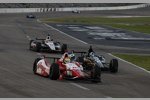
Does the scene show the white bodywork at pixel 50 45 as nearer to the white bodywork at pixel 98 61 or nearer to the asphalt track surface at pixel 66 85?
the asphalt track surface at pixel 66 85

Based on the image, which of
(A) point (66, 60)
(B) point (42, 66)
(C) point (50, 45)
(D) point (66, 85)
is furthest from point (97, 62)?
(C) point (50, 45)

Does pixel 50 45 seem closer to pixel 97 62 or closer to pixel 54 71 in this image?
pixel 97 62

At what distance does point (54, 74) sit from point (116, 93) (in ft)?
11.9

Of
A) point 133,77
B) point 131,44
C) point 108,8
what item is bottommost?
point 108,8

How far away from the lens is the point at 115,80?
2325cm

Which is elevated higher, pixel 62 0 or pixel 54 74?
pixel 54 74

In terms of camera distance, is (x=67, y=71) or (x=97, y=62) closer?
(x=67, y=71)

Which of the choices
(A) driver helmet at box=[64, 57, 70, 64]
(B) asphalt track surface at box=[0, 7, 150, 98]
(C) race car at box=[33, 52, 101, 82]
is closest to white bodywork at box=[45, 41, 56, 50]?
(B) asphalt track surface at box=[0, 7, 150, 98]

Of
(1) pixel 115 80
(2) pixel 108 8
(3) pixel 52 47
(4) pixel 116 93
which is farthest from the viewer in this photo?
(2) pixel 108 8

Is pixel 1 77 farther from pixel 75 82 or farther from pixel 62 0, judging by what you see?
pixel 62 0

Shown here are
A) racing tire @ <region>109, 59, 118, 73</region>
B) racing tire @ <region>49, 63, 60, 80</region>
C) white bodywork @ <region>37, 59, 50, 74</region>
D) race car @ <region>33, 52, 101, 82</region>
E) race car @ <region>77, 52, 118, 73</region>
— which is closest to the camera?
racing tire @ <region>49, 63, 60, 80</region>

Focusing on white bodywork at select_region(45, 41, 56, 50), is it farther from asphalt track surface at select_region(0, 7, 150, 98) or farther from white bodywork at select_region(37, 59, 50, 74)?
Answer: white bodywork at select_region(37, 59, 50, 74)

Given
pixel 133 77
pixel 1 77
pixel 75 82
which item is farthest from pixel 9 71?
pixel 133 77

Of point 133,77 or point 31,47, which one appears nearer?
point 133,77
